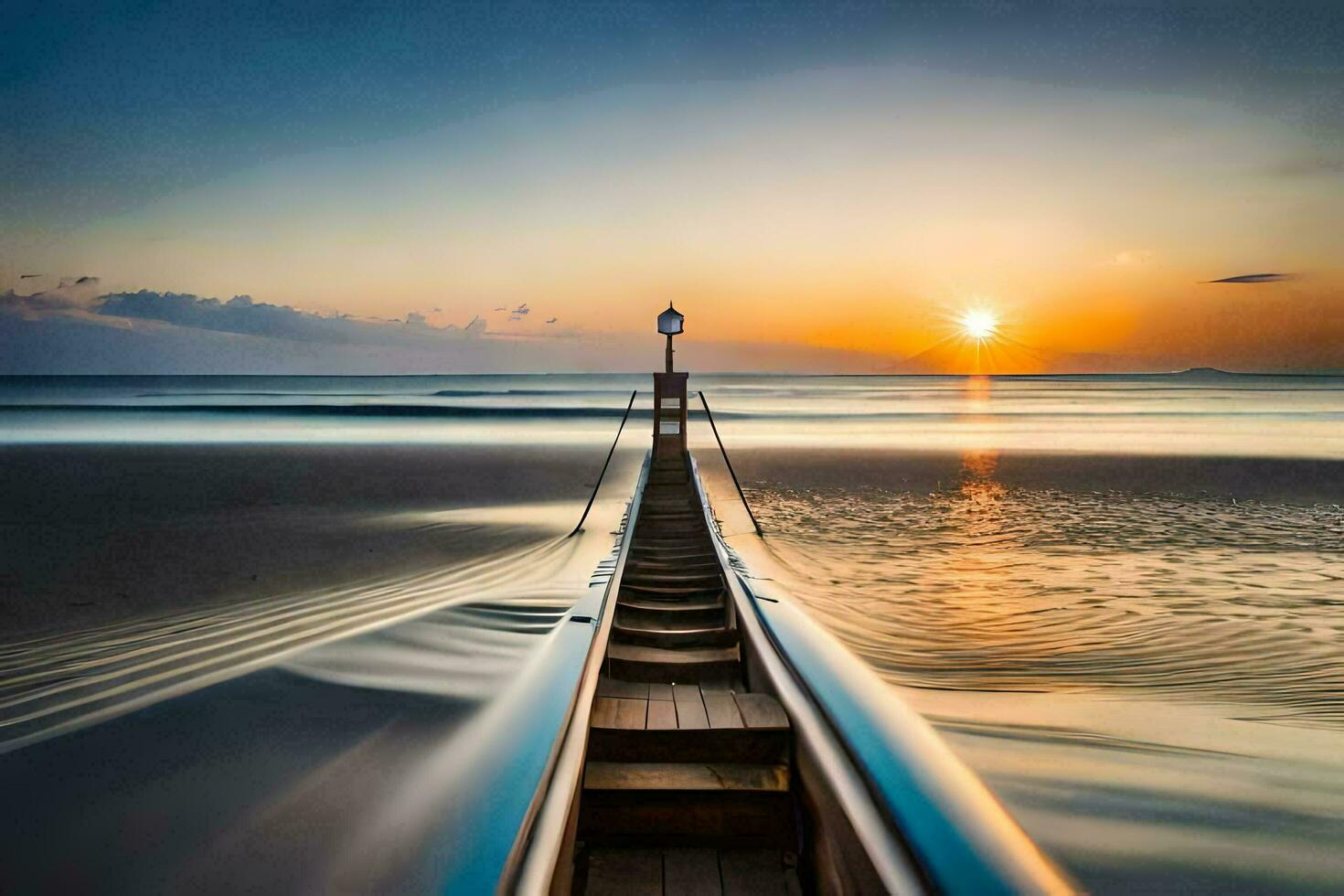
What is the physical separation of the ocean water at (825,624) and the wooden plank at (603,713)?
16.2 inches

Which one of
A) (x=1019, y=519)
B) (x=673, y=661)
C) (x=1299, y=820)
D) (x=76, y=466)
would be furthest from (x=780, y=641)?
(x=76, y=466)

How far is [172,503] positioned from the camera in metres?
11.6

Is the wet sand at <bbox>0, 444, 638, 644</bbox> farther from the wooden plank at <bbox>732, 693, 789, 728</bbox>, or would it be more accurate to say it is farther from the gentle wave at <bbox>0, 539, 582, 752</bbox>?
the wooden plank at <bbox>732, 693, 789, 728</bbox>

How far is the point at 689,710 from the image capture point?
2.85 meters

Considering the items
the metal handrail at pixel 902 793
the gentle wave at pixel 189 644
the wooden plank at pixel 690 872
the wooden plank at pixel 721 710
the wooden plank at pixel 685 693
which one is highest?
the metal handrail at pixel 902 793

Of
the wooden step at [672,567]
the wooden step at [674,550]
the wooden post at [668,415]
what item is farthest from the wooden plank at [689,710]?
the wooden post at [668,415]

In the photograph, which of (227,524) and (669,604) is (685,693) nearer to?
(669,604)

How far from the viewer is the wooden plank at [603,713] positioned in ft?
8.89

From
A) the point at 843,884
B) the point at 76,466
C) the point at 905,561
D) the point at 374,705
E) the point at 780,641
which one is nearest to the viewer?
the point at 843,884

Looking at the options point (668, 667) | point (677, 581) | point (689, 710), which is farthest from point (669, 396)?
point (689, 710)

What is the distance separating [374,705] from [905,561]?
225 inches

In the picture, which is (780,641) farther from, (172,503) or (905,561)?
(172,503)

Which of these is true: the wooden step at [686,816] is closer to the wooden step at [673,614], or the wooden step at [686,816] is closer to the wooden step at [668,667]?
the wooden step at [668,667]

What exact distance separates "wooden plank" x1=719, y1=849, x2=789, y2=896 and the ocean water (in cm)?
77
